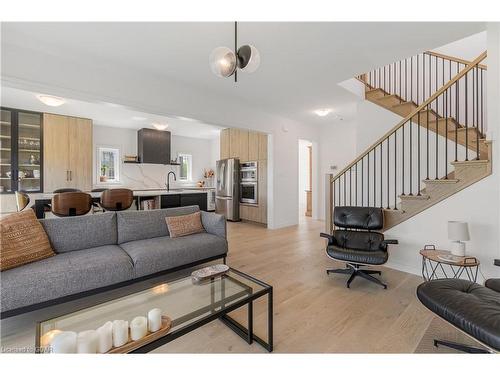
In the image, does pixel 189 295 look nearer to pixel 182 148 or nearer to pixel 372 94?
pixel 372 94

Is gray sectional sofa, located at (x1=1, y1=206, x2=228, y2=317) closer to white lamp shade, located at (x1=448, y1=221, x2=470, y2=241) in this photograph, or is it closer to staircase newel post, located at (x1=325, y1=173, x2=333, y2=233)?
staircase newel post, located at (x1=325, y1=173, x2=333, y2=233)

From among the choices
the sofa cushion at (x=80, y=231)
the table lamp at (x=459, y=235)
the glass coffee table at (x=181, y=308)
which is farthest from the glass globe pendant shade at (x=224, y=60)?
the table lamp at (x=459, y=235)

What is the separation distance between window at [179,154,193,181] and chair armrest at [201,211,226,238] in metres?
4.89

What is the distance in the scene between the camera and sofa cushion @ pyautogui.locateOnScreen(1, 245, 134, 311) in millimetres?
1741

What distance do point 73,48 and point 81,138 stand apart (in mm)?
3317

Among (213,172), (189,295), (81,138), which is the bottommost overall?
(189,295)

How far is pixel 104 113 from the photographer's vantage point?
511 cm

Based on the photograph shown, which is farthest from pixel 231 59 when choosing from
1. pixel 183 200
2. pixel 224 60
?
pixel 183 200

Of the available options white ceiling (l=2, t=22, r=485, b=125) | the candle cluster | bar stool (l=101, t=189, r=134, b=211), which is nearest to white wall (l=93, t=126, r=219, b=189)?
bar stool (l=101, t=189, r=134, b=211)

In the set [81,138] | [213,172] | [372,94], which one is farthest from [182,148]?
[372,94]

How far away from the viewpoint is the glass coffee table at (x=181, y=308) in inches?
50.1

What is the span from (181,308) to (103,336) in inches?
19.8

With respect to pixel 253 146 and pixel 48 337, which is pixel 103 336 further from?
pixel 253 146

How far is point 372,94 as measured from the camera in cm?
428
